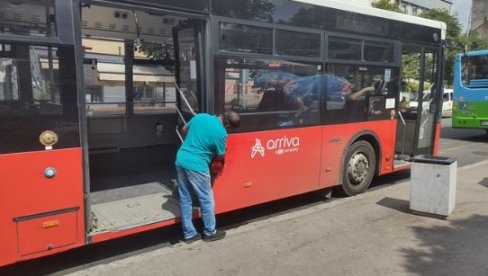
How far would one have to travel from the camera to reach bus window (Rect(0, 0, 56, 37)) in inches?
142

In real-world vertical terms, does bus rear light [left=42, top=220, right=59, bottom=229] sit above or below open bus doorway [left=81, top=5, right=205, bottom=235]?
below

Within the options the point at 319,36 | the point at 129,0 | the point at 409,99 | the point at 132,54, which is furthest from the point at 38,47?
the point at 409,99

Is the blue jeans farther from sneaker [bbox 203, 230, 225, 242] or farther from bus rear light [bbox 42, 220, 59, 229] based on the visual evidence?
bus rear light [bbox 42, 220, 59, 229]

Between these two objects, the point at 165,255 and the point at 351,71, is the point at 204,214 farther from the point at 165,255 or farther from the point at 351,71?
the point at 351,71

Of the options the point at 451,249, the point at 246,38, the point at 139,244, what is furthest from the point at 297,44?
the point at 139,244

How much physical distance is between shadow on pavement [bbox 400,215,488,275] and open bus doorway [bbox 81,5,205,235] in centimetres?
317

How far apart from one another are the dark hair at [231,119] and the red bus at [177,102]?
0.17 meters

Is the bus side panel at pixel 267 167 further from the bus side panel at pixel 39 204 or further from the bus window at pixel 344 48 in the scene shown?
the bus side panel at pixel 39 204

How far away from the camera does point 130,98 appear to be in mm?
8039

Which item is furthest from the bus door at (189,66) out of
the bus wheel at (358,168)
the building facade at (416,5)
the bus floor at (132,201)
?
the building facade at (416,5)

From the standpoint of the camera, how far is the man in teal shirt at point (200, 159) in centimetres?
485

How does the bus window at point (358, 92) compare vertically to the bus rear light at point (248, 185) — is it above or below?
above

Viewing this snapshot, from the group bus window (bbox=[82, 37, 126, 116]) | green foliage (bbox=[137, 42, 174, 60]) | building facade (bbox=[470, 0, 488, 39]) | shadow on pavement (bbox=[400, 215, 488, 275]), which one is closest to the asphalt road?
shadow on pavement (bbox=[400, 215, 488, 275])

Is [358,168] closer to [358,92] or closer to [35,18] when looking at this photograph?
[358,92]
